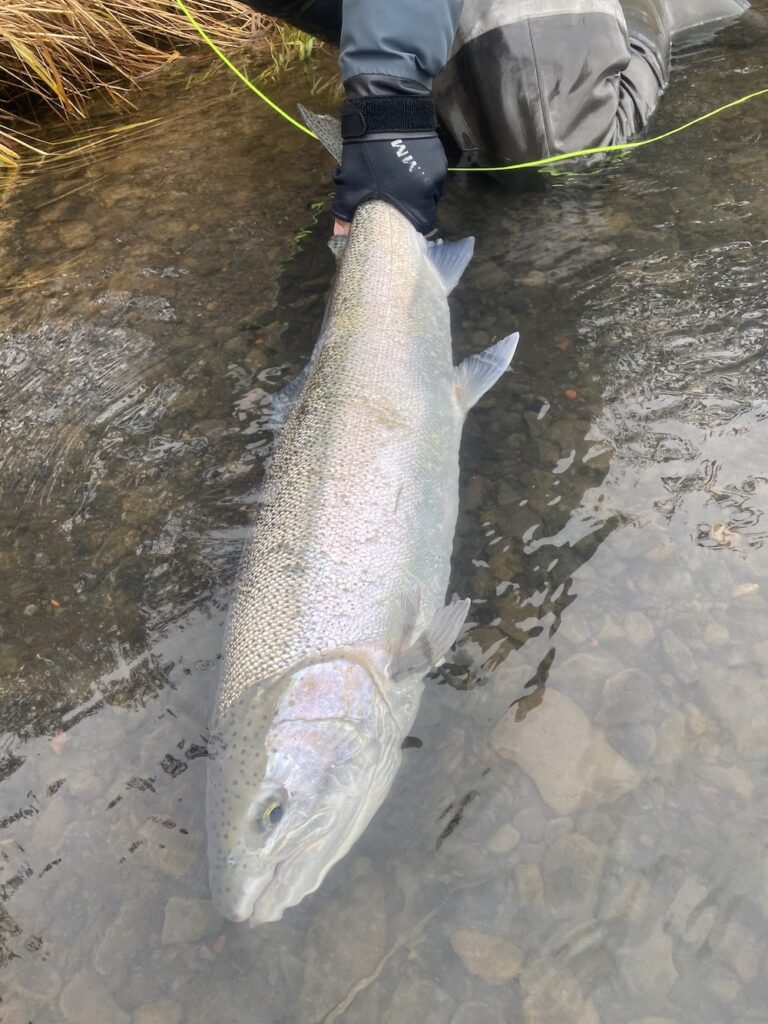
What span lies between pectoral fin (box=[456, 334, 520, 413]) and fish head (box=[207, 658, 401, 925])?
1.39 meters

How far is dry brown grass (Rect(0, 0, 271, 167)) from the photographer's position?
6.35 m

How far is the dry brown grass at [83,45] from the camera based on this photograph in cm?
635

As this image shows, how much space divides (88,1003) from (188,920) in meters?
0.33

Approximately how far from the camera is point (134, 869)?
7.64 feet

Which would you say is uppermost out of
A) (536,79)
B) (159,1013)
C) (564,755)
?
(536,79)

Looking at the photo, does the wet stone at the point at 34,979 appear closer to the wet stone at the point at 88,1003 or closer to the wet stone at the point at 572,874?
the wet stone at the point at 88,1003

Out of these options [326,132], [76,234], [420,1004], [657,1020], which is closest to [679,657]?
[657,1020]

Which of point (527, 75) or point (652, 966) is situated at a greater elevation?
point (527, 75)

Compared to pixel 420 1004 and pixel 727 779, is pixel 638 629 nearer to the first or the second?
pixel 727 779

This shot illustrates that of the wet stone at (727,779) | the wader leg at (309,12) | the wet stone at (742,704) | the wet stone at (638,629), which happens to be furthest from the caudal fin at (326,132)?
the wet stone at (727,779)

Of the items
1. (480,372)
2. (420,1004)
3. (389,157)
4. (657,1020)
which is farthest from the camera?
(389,157)

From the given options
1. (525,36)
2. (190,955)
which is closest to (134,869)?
(190,955)

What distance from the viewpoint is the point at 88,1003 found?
211 cm

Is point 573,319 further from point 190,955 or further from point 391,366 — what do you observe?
point 190,955
